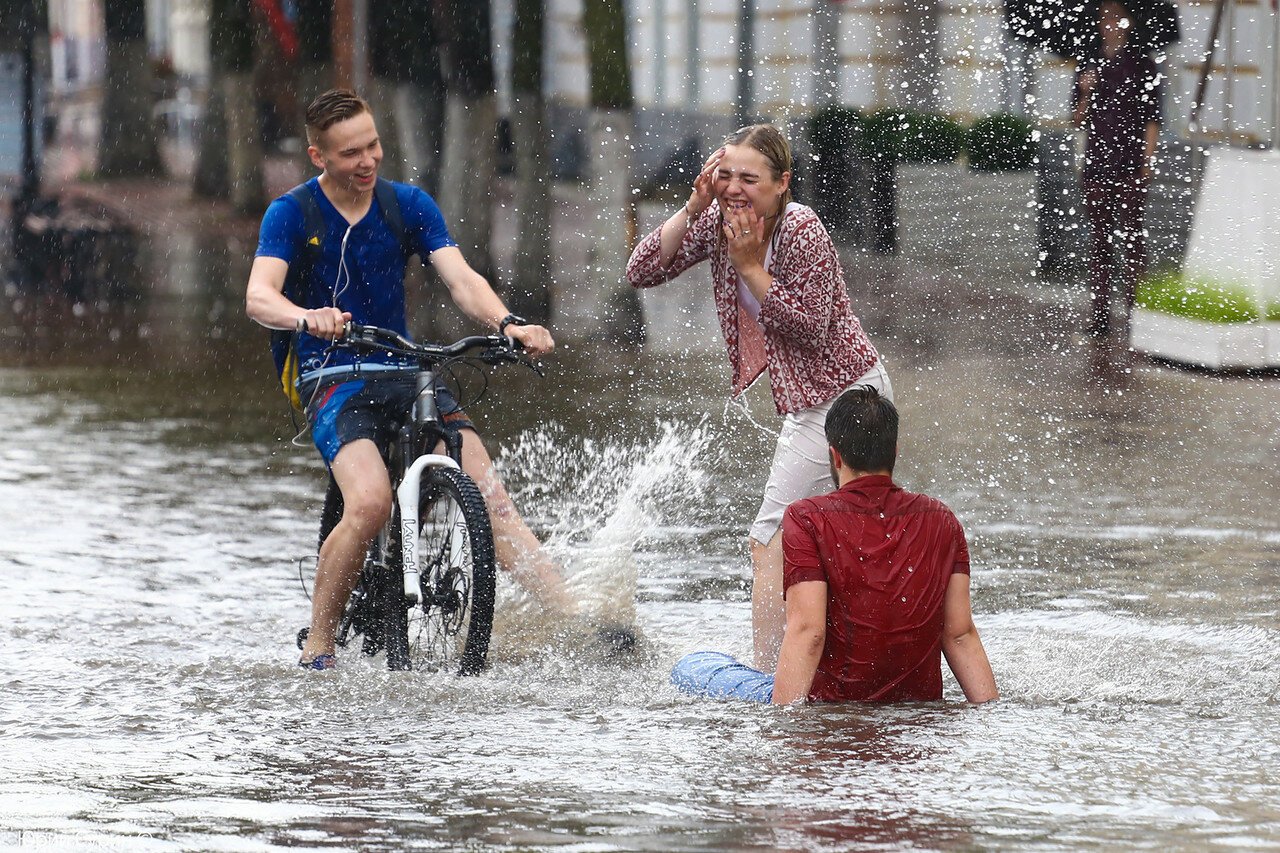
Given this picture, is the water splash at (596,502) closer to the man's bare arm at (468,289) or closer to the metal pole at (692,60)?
the man's bare arm at (468,289)

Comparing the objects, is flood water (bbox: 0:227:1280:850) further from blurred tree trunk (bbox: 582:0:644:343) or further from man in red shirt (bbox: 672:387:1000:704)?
blurred tree trunk (bbox: 582:0:644:343)

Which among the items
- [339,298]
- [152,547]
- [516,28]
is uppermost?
[516,28]

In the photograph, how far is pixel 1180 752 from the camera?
5098 millimetres

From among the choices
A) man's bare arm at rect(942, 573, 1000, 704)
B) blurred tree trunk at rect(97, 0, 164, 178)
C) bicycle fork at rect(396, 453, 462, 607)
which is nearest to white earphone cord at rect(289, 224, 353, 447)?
bicycle fork at rect(396, 453, 462, 607)

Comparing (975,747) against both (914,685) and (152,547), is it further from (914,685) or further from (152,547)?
(152,547)

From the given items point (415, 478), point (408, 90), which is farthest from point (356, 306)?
point (408, 90)

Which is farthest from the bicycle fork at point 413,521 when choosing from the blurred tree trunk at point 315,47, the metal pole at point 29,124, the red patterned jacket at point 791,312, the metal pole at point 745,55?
the blurred tree trunk at point 315,47

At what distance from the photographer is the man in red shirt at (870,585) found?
522 cm

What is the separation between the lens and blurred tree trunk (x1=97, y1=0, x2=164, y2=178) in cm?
3309

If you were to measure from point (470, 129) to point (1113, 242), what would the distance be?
606 centimetres

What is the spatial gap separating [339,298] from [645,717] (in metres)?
1.71

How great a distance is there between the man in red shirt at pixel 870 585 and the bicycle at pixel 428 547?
1.08 meters

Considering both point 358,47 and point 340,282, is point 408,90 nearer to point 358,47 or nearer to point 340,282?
point 358,47

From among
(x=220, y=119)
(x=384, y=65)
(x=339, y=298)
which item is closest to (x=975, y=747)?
(x=339, y=298)
